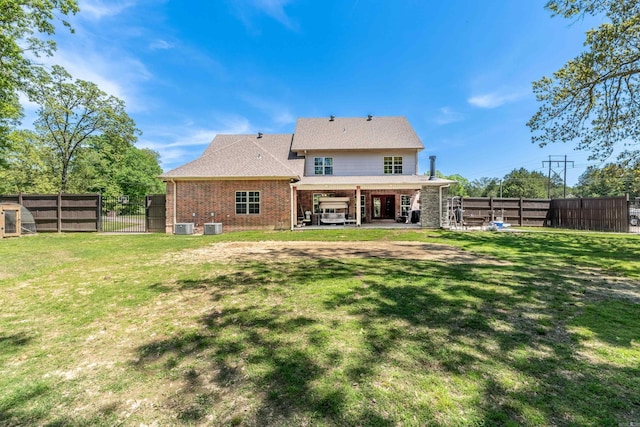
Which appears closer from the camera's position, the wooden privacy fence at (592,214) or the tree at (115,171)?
the wooden privacy fence at (592,214)

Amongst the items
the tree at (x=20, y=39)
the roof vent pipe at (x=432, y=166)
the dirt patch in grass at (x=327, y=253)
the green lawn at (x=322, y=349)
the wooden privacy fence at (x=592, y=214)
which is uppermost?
the tree at (x=20, y=39)

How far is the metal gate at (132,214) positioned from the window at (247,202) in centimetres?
447

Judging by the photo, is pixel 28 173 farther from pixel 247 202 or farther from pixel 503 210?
pixel 503 210

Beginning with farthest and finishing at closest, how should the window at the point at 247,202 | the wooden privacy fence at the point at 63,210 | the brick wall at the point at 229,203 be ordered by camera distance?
the window at the point at 247,202 < the brick wall at the point at 229,203 < the wooden privacy fence at the point at 63,210

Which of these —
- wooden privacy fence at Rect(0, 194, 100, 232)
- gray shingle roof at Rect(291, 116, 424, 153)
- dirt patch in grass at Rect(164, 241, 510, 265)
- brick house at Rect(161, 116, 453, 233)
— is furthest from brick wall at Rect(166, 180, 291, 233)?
dirt patch in grass at Rect(164, 241, 510, 265)

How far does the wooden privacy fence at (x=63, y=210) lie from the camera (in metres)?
15.2

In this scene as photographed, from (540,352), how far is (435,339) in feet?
3.22

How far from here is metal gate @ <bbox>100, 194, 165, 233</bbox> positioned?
52.0 ft

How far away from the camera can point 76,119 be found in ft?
83.4

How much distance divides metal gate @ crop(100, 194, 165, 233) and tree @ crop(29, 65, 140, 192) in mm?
12870

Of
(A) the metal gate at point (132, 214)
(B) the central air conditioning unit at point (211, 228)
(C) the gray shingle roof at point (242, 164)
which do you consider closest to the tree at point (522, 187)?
(C) the gray shingle roof at point (242, 164)

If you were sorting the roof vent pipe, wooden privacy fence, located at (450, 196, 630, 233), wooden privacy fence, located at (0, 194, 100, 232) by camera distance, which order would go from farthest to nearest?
wooden privacy fence, located at (450, 196, 630, 233)
the roof vent pipe
wooden privacy fence, located at (0, 194, 100, 232)

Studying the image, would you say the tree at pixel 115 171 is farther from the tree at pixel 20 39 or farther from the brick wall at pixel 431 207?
the brick wall at pixel 431 207

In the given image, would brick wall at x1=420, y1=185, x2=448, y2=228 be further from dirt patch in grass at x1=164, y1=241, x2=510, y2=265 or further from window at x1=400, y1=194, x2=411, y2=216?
dirt patch in grass at x1=164, y1=241, x2=510, y2=265
